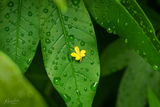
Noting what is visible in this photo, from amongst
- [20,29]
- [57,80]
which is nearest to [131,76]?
[57,80]

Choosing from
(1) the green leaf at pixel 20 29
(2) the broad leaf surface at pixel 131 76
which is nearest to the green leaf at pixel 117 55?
(2) the broad leaf surface at pixel 131 76

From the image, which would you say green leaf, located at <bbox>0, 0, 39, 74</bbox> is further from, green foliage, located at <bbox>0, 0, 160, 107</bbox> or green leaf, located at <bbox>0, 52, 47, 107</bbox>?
green leaf, located at <bbox>0, 52, 47, 107</bbox>

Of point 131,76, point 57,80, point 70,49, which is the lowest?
point 131,76

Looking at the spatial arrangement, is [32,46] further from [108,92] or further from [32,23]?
[108,92]

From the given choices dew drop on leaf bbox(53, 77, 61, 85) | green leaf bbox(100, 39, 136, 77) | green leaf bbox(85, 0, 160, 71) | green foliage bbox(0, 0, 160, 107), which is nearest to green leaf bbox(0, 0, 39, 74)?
green foliage bbox(0, 0, 160, 107)

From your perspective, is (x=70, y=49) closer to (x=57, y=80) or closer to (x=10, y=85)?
(x=57, y=80)

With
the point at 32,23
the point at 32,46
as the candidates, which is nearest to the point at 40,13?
the point at 32,23
